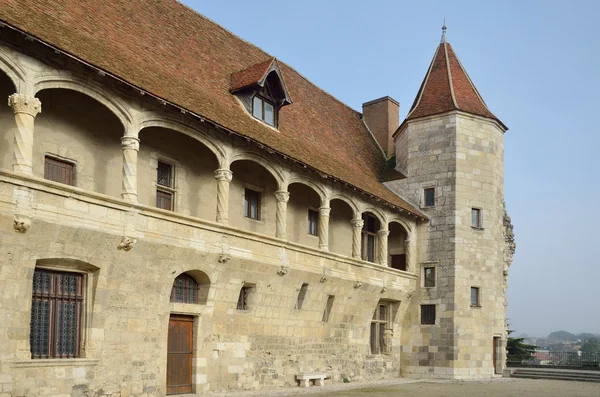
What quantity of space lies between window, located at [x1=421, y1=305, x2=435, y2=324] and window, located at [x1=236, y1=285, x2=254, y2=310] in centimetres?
→ 905

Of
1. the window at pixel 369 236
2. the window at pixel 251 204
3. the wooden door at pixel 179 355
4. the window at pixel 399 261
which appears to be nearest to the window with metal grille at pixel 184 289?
the wooden door at pixel 179 355

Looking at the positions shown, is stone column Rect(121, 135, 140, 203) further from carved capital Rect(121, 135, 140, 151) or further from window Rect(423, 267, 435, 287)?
window Rect(423, 267, 435, 287)

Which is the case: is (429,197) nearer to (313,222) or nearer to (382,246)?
(382,246)

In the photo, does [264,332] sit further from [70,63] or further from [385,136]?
[385,136]

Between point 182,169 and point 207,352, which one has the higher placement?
point 182,169

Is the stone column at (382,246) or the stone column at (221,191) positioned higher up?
the stone column at (221,191)

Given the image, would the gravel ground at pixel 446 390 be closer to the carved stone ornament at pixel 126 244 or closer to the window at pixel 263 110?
the carved stone ornament at pixel 126 244

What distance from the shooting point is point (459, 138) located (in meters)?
24.7

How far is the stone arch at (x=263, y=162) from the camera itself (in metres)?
16.5

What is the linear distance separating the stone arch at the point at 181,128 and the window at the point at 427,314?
1127 centimetres

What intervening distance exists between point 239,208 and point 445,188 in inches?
368

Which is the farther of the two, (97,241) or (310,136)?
(310,136)

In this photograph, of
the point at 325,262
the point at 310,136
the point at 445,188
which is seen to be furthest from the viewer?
the point at 445,188

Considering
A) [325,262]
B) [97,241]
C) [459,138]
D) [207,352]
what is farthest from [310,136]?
[97,241]
